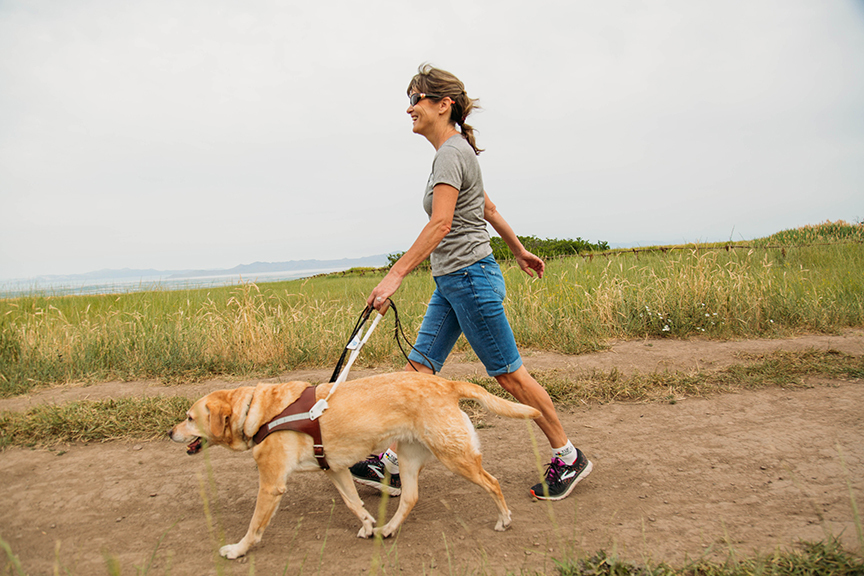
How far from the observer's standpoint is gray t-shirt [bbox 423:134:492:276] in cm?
308

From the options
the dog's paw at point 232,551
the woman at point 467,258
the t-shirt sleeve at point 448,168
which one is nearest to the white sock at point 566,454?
the woman at point 467,258

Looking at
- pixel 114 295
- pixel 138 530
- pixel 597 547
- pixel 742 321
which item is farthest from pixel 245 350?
pixel 114 295

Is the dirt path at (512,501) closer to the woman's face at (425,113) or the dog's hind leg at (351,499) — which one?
the dog's hind leg at (351,499)

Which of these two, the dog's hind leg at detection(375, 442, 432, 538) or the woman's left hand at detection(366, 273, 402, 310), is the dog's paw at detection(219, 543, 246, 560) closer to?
the dog's hind leg at detection(375, 442, 432, 538)

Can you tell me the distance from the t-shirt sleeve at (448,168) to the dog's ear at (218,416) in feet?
6.10

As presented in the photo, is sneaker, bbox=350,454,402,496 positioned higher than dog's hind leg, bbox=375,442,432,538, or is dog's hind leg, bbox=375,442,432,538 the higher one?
dog's hind leg, bbox=375,442,432,538

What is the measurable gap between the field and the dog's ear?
0.36 meters

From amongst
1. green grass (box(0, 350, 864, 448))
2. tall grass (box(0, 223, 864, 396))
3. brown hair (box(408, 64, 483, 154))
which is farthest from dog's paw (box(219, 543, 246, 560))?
tall grass (box(0, 223, 864, 396))

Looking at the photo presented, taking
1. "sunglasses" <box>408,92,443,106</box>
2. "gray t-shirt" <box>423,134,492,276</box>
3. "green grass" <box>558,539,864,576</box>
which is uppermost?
"sunglasses" <box>408,92,443,106</box>

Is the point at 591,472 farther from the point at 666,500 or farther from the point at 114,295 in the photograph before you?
the point at 114,295

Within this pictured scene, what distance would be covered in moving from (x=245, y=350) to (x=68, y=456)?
3035mm

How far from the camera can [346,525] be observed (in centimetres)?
313

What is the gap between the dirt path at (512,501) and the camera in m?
2.68

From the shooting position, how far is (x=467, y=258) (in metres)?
3.16
